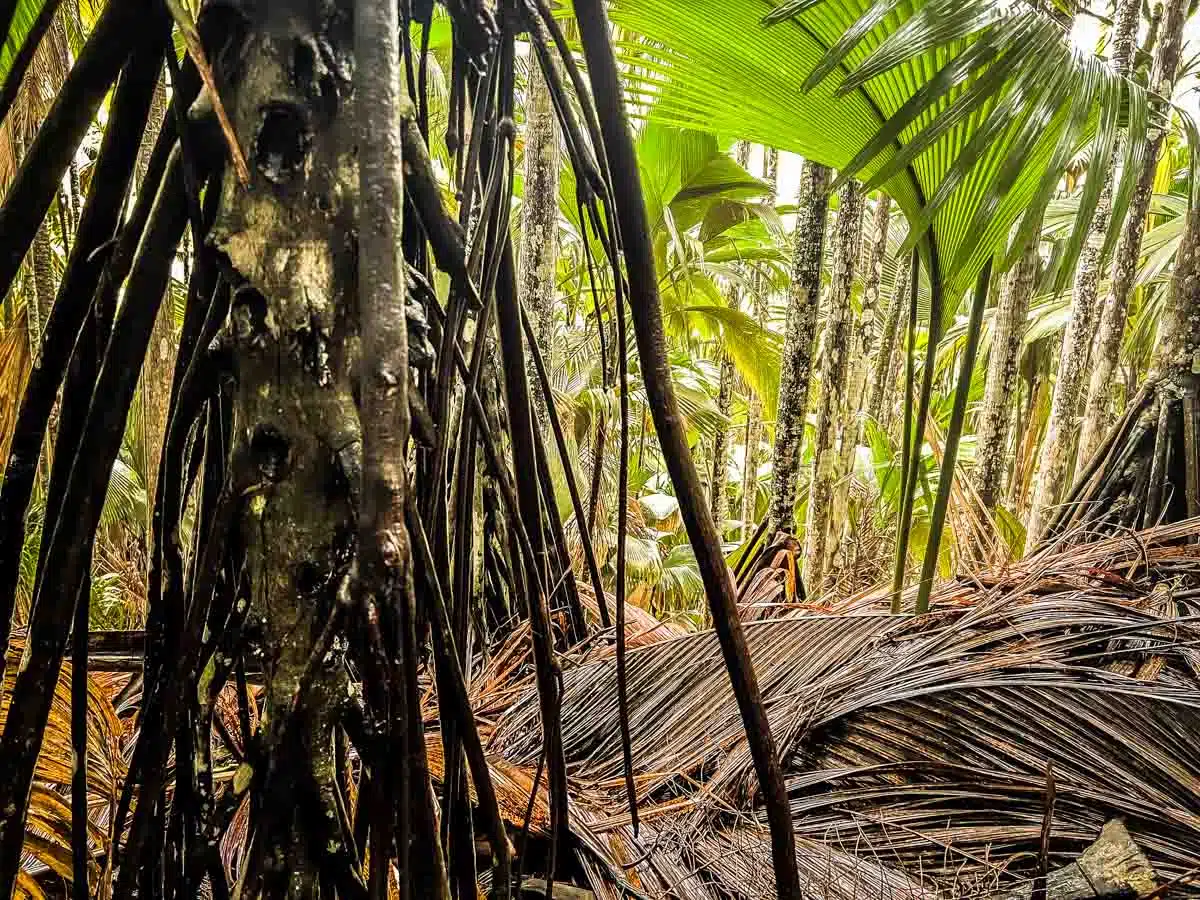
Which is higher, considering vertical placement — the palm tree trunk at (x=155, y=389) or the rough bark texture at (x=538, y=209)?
the rough bark texture at (x=538, y=209)

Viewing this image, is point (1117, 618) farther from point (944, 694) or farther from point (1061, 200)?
point (1061, 200)

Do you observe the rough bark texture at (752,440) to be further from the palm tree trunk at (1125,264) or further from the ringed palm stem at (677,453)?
the ringed palm stem at (677,453)

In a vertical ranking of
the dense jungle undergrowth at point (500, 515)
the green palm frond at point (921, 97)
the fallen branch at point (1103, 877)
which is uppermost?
the green palm frond at point (921, 97)

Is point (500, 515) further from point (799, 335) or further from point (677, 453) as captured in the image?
point (799, 335)

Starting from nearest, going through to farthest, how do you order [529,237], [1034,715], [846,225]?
[1034,715] < [529,237] < [846,225]

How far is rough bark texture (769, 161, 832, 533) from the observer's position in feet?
6.28

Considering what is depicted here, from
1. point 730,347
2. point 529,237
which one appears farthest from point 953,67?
point 730,347

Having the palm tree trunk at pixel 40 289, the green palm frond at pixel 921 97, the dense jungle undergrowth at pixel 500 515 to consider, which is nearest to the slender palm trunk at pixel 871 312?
the dense jungle undergrowth at pixel 500 515

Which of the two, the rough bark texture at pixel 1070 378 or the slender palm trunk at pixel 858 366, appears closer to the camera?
the rough bark texture at pixel 1070 378

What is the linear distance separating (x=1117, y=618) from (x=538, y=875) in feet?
2.56

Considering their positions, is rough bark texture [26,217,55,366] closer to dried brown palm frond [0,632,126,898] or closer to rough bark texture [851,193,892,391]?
dried brown palm frond [0,632,126,898]

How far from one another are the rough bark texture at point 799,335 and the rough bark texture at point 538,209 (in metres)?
0.60

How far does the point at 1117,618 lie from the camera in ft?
3.30

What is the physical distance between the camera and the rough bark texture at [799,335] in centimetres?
192
